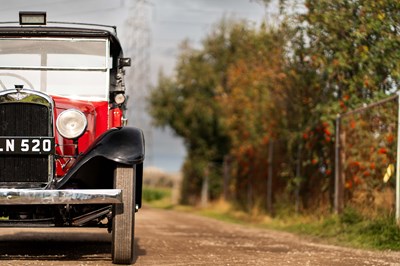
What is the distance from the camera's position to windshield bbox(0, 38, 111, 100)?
10367mm

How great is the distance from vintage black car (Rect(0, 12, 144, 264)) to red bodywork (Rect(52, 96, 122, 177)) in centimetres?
1

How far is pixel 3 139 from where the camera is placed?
8.81m

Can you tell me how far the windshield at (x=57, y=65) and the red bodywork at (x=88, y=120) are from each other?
0.83 ft

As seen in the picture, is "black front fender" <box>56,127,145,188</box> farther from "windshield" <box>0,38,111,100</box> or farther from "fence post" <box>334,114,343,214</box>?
"fence post" <box>334,114,343,214</box>

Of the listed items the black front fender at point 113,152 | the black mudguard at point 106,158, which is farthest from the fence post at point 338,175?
the black front fender at point 113,152

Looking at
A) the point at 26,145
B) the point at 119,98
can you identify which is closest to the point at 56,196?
the point at 26,145

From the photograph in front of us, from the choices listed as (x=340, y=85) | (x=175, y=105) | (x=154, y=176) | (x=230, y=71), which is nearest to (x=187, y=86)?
(x=175, y=105)

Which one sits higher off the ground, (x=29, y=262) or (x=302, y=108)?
(x=302, y=108)

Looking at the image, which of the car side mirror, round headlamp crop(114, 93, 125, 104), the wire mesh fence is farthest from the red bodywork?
the wire mesh fence

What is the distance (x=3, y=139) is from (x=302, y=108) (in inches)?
491

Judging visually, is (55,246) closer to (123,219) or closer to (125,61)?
(125,61)

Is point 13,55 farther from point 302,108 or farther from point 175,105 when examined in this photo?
point 175,105

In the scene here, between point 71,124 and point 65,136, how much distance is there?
0.15m

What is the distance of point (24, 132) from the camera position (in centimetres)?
891
